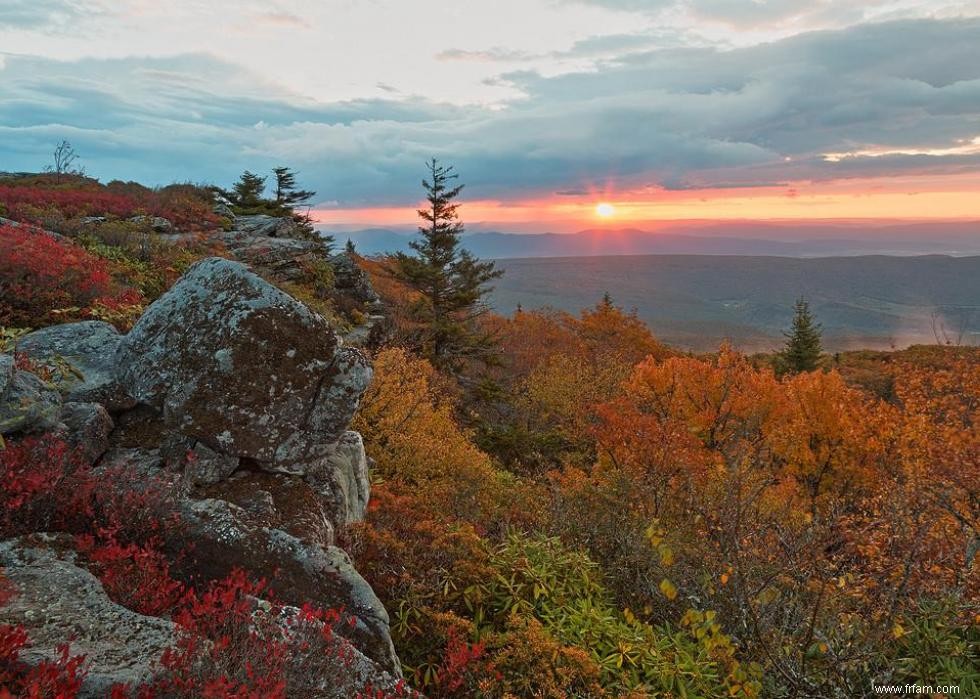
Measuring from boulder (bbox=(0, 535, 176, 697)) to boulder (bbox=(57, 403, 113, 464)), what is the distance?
2106mm

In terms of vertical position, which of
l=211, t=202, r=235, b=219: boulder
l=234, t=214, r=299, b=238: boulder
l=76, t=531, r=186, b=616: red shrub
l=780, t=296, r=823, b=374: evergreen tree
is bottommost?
l=780, t=296, r=823, b=374: evergreen tree

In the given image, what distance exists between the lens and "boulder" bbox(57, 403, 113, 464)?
22.6 ft

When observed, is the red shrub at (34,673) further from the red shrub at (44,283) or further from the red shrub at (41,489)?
the red shrub at (44,283)

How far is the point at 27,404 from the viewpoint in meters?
6.62

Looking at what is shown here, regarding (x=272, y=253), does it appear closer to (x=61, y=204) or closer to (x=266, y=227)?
(x=266, y=227)

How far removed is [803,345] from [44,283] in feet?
207

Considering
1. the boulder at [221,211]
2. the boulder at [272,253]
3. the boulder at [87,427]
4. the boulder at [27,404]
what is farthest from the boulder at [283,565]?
the boulder at [221,211]

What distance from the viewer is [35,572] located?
15.4 ft

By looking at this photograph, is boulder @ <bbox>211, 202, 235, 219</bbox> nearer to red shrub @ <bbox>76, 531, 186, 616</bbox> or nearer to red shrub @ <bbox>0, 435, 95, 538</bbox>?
red shrub @ <bbox>0, 435, 95, 538</bbox>

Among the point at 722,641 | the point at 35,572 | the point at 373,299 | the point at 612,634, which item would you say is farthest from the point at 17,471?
the point at 373,299

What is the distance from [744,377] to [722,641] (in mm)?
33606

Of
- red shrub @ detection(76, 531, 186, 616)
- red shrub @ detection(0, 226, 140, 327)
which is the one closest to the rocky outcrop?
red shrub @ detection(76, 531, 186, 616)

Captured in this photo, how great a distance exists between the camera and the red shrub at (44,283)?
34.9ft

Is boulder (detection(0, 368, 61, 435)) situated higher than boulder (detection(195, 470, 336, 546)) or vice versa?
boulder (detection(0, 368, 61, 435))
